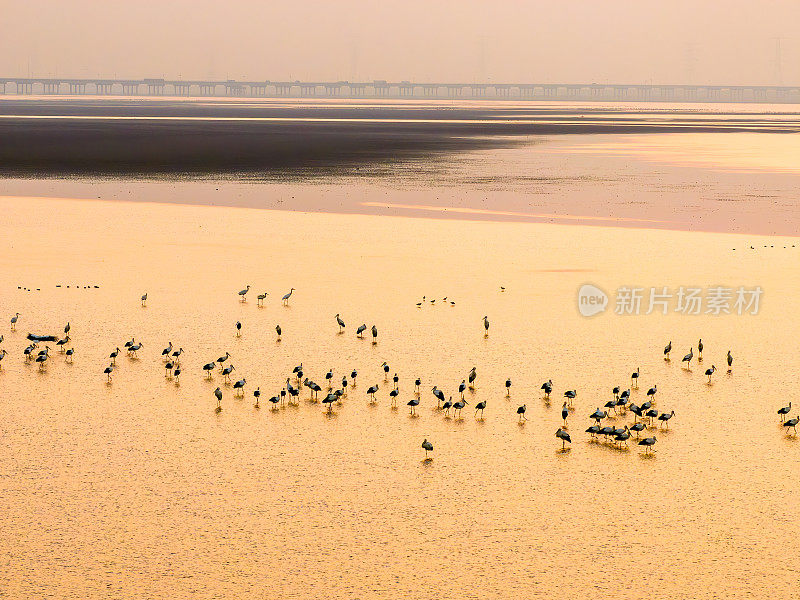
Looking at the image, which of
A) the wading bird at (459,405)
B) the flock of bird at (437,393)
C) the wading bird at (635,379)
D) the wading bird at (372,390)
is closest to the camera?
the flock of bird at (437,393)

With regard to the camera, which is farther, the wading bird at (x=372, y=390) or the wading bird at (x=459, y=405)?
the wading bird at (x=372, y=390)

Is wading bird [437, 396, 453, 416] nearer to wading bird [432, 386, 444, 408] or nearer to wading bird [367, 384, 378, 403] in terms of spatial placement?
wading bird [432, 386, 444, 408]

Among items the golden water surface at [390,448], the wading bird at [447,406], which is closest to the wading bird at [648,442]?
the golden water surface at [390,448]

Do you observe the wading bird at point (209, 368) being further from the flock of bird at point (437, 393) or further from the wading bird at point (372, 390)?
the wading bird at point (372, 390)

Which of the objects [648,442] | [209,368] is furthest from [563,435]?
[209,368]

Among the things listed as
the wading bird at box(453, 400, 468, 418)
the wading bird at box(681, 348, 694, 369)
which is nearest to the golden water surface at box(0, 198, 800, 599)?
the wading bird at box(681, 348, 694, 369)

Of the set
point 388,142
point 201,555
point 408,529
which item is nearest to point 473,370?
point 408,529
